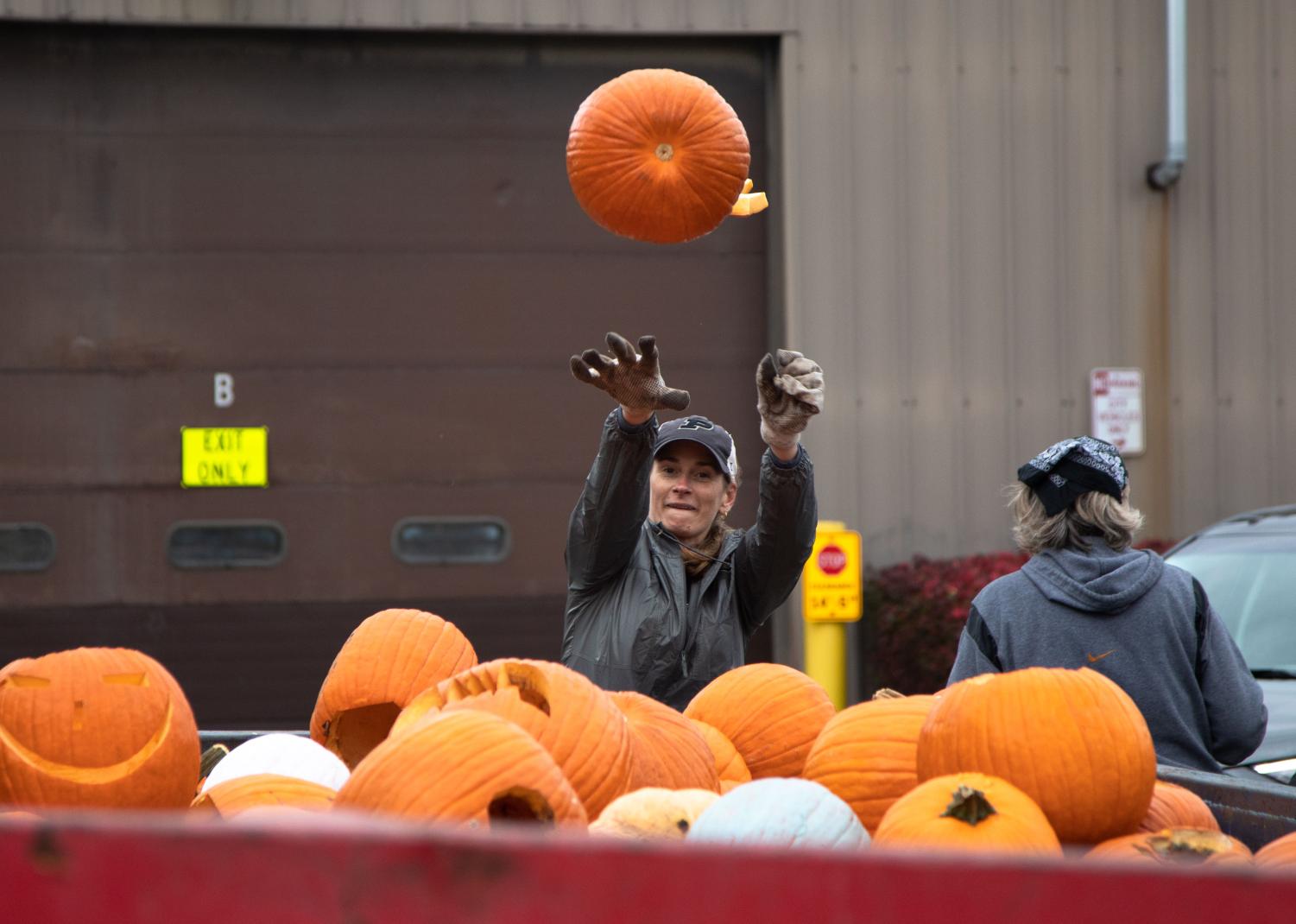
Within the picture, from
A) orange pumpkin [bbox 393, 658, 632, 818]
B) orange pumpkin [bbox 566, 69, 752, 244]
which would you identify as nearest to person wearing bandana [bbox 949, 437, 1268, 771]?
orange pumpkin [bbox 566, 69, 752, 244]

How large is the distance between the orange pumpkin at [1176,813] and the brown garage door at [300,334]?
6.60 meters

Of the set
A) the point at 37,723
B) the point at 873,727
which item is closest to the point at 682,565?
the point at 873,727

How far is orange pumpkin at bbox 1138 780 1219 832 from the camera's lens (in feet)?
7.75

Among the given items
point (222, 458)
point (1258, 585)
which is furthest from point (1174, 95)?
point (222, 458)

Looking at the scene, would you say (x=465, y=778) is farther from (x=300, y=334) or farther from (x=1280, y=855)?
(x=300, y=334)

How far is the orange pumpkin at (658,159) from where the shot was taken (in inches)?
142

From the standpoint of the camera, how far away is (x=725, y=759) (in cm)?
270

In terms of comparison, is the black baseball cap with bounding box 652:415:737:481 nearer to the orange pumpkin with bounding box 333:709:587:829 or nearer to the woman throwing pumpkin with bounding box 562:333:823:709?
the woman throwing pumpkin with bounding box 562:333:823:709

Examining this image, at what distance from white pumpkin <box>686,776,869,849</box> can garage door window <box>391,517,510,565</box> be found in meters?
7.01

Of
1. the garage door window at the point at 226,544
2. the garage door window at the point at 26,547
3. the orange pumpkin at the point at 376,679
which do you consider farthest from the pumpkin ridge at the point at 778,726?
the garage door window at the point at 26,547

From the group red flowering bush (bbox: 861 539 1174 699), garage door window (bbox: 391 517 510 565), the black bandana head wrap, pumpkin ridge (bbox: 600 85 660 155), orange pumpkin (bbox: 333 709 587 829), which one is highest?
pumpkin ridge (bbox: 600 85 660 155)

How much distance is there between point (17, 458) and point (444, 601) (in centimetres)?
262

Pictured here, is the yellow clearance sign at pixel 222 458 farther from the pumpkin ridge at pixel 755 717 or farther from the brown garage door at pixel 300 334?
the pumpkin ridge at pixel 755 717

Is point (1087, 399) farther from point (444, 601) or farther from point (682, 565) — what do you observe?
point (682, 565)
